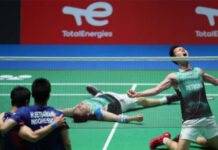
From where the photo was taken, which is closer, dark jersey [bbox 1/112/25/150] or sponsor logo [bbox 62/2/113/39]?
A: dark jersey [bbox 1/112/25/150]

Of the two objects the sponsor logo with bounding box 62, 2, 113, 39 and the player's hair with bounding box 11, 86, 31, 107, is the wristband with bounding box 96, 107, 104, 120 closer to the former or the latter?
the player's hair with bounding box 11, 86, 31, 107

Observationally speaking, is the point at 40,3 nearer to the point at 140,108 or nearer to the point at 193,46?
the point at 193,46

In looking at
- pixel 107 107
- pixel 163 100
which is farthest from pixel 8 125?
pixel 163 100

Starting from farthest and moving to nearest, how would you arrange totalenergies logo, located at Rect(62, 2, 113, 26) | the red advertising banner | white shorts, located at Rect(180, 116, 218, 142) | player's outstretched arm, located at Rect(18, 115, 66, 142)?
1. totalenergies logo, located at Rect(62, 2, 113, 26)
2. the red advertising banner
3. white shorts, located at Rect(180, 116, 218, 142)
4. player's outstretched arm, located at Rect(18, 115, 66, 142)

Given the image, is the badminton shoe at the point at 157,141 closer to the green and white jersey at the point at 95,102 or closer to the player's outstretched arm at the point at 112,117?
the player's outstretched arm at the point at 112,117

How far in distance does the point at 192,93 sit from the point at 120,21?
8.88 meters

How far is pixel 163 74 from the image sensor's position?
9.71 metres

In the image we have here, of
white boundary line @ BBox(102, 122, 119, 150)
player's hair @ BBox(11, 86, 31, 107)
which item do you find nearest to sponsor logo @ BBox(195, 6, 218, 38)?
white boundary line @ BBox(102, 122, 119, 150)

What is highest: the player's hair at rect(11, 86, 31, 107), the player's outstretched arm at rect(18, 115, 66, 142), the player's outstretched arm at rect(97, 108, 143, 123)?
the player's hair at rect(11, 86, 31, 107)

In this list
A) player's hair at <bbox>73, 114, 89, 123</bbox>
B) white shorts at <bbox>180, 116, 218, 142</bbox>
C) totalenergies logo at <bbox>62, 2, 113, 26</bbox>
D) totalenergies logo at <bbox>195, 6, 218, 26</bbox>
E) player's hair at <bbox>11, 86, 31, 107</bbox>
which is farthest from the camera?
totalenergies logo at <bbox>62, 2, 113, 26</bbox>

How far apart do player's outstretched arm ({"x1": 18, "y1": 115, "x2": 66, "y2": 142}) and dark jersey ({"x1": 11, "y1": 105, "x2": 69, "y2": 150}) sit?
0.22 ft

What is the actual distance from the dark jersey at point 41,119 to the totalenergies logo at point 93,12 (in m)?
10.2

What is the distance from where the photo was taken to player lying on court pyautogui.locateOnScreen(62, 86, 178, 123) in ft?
20.0

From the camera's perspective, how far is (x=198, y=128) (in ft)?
16.3
